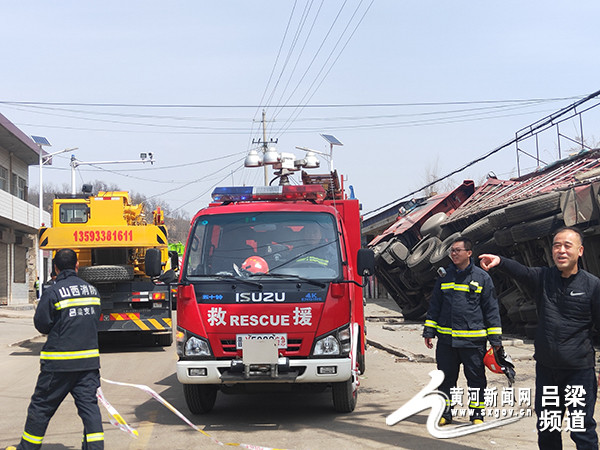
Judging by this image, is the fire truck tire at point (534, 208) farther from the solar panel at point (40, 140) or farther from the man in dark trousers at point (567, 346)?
the solar panel at point (40, 140)

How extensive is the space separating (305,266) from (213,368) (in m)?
1.41

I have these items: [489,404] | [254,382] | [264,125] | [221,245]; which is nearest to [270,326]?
[254,382]

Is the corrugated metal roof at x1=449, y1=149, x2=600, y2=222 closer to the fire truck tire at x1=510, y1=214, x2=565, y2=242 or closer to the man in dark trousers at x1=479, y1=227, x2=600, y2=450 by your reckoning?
the fire truck tire at x1=510, y1=214, x2=565, y2=242

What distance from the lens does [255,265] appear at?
747cm

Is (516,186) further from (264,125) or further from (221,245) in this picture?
(264,125)

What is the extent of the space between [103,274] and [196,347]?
7.35 meters

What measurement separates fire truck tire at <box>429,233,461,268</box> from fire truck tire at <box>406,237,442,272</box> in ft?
1.46

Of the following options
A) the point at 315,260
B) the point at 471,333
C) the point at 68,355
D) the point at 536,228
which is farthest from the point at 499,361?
the point at 536,228

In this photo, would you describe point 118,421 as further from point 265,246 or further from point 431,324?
point 431,324

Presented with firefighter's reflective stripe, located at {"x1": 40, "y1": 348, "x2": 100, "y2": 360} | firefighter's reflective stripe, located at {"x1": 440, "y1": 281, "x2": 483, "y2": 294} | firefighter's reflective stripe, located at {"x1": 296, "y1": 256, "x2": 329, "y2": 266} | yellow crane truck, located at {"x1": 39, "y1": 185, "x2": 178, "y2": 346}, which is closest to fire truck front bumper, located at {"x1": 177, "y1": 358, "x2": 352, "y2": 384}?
firefighter's reflective stripe, located at {"x1": 296, "y1": 256, "x2": 329, "y2": 266}

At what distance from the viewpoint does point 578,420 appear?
4.89 metres

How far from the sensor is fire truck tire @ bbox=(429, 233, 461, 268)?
591 inches

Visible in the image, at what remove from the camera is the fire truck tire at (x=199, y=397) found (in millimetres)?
7513

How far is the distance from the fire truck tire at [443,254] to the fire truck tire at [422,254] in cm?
45
